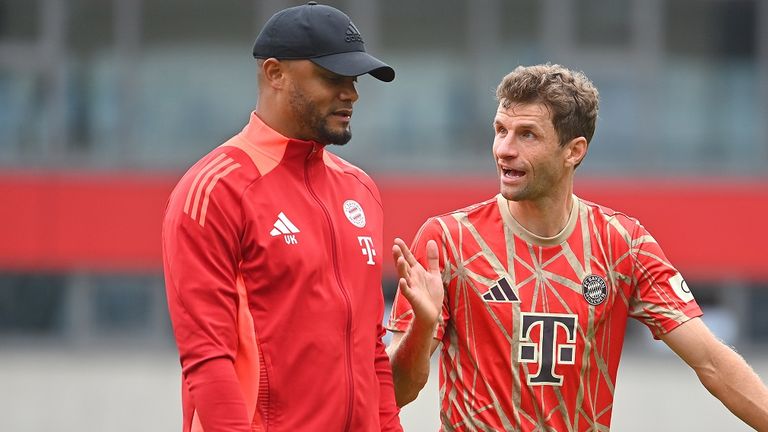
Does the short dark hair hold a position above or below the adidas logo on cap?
below

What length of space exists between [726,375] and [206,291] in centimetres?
174

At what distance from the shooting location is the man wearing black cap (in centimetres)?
390

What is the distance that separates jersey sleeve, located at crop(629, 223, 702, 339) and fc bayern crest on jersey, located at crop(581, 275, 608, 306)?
0.12 meters

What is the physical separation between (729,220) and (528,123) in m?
12.4

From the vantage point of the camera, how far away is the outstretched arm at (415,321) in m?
4.39

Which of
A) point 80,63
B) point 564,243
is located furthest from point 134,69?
point 564,243

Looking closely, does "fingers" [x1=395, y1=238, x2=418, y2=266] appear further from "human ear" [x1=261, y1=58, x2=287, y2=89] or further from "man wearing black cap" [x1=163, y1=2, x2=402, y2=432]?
"human ear" [x1=261, y1=58, x2=287, y2=89]

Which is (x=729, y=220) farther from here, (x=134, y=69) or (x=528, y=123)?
(x=528, y=123)

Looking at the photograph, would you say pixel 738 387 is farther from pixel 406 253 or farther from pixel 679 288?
pixel 406 253

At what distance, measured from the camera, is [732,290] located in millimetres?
16719

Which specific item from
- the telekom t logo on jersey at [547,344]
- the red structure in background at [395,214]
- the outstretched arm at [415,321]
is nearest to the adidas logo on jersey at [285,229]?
the outstretched arm at [415,321]

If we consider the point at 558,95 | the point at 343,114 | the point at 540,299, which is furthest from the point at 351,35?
the point at 540,299

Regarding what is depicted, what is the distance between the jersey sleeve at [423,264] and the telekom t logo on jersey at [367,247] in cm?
30

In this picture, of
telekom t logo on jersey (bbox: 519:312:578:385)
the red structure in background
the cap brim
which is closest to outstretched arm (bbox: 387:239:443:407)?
telekom t logo on jersey (bbox: 519:312:578:385)
